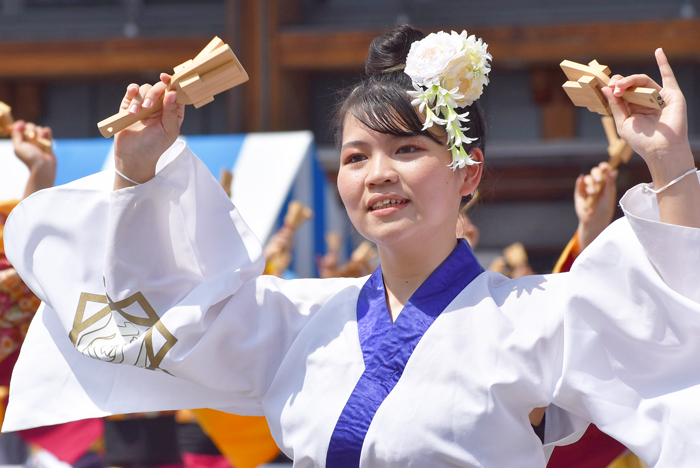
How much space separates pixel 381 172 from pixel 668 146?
0.44 m

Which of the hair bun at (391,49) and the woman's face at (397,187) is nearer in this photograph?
the woman's face at (397,187)

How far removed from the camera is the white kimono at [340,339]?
1.13m

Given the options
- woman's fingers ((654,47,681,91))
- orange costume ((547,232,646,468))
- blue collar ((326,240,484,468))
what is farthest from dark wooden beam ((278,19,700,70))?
woman's fingers ((654,47,681,91))

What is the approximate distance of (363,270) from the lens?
333 cm

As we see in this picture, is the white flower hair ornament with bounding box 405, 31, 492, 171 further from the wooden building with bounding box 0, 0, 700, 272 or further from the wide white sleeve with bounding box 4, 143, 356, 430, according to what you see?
the wooden building with bounding box 0, 0, 700, 272

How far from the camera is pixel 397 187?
4.22 ft

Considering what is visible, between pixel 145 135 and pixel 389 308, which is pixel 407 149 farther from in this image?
pixel 145 135

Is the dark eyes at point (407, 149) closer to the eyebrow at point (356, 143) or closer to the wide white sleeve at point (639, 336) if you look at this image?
the eyebrow at point (356, 143)

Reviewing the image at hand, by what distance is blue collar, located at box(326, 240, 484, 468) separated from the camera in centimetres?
123

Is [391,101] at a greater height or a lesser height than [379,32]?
lesser

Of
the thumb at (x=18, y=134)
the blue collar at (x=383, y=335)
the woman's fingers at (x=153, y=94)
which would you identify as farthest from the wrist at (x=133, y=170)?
the thumb at (x=18, y=134)

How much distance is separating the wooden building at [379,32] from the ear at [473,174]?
10.6ft

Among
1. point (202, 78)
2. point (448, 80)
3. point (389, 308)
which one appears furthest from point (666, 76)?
point (202, 78)

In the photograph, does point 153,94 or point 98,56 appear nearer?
point 153,94
